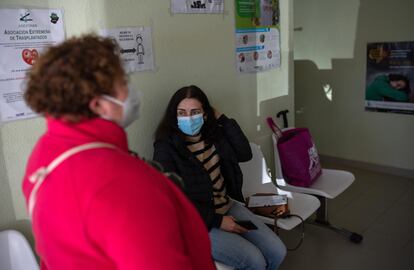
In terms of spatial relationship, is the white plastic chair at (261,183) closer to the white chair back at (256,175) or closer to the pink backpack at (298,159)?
the white chair back at (256,175)

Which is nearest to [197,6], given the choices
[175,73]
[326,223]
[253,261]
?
[175,73]

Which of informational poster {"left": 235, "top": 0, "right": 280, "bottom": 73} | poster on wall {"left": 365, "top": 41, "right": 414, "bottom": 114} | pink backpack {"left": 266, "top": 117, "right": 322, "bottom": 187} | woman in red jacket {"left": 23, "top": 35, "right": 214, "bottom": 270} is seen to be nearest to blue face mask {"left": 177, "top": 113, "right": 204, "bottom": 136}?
informational poster {"left": 235, "top": 0, "right": 280, "bottom": 73}

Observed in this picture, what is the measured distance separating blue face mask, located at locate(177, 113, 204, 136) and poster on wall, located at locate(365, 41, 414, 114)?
2.58 m

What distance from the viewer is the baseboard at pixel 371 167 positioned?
12.8 feet

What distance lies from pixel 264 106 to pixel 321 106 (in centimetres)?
179

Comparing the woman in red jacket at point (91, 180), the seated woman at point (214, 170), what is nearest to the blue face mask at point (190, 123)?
the seated woman at point (214, 170)

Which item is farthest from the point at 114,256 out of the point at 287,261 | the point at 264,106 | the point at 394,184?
the point at 394,184

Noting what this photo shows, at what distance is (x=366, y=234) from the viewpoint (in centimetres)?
282

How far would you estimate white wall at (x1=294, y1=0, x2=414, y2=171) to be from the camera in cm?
379

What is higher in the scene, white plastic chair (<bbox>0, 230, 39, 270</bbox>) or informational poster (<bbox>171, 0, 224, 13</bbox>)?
informational poster (<bbox>171, 0, 224, 13</bbox>)

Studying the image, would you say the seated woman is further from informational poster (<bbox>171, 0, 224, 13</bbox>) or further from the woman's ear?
the woman's ear

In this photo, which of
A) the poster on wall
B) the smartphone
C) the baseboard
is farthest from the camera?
the baseboard

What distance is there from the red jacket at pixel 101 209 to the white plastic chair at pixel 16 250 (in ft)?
2.60

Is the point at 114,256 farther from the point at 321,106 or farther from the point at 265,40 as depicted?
the point at 321,106
